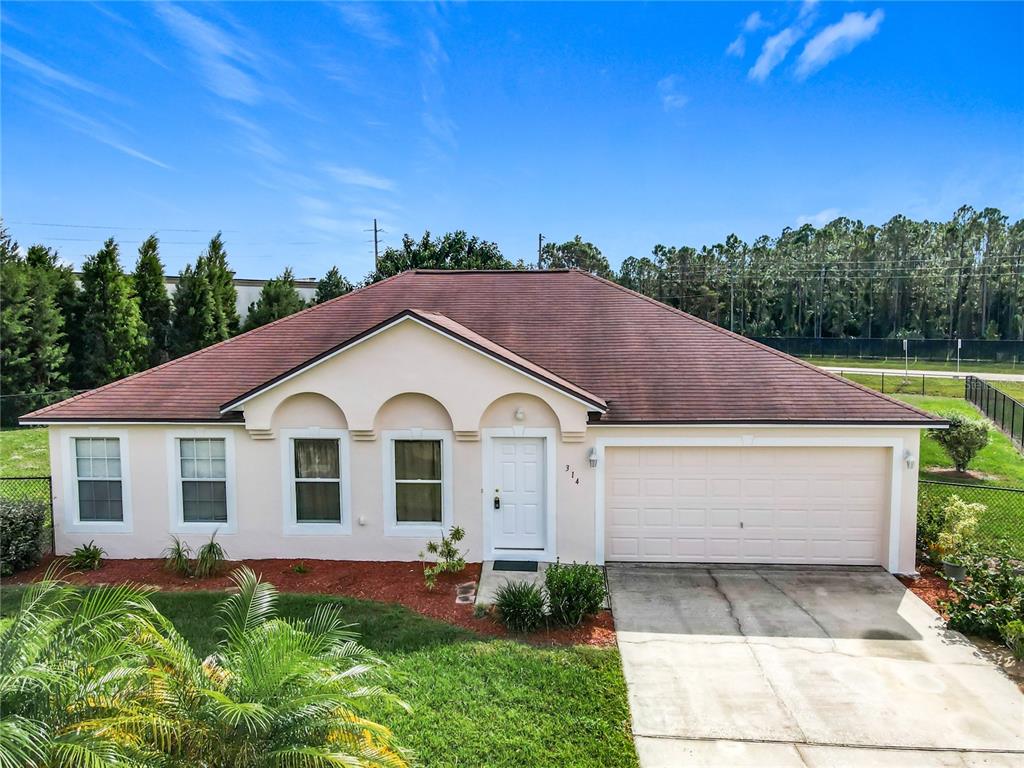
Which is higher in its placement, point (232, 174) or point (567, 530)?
point (232, 174)

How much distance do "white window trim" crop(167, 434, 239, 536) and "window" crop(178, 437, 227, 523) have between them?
54 millimetres

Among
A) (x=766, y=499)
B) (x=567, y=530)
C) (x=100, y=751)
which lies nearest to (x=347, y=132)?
(x=567, y=530)

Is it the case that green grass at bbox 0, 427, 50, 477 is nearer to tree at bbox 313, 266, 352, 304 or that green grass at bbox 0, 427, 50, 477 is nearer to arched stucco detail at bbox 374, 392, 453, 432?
arched stucco detail at bbox 374, 392, 453, 432

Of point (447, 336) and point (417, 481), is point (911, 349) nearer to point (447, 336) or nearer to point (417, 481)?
point (447, 336)

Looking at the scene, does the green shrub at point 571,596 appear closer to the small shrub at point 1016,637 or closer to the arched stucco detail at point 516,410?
the arched stucco detail at point 516,410

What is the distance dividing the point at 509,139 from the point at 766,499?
13.6 m

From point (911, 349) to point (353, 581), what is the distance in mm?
57330

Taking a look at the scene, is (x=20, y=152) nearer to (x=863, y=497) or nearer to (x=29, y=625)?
(x=29, y=625)

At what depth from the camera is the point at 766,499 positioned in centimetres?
1155

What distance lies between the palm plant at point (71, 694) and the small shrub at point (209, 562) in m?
6.10

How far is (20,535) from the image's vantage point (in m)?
11.4

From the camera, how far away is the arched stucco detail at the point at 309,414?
11.6 meters

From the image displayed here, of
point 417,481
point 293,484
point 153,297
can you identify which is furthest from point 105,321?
point 417,481

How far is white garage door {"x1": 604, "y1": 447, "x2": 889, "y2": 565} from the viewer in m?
11.5
